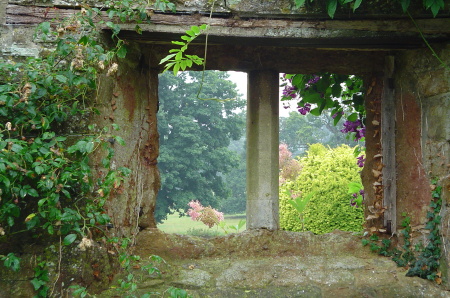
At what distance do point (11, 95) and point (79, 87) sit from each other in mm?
343

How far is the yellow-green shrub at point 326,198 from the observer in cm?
613

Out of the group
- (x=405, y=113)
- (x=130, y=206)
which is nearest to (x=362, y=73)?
(x=405, y=113)

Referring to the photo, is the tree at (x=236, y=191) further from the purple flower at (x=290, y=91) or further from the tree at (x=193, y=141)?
the purple flower at (x=290, y=91)

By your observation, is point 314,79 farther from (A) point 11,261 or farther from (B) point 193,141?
(B) point 193,141

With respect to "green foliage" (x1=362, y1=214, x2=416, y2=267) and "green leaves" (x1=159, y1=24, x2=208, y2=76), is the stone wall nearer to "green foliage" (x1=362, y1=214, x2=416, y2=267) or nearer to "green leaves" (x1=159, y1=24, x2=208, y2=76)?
"green foliage" (x1=362, y1=214, x2=416, y2=267)

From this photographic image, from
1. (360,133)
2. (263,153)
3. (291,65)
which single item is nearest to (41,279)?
(263,153)

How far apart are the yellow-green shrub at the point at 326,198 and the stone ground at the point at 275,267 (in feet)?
7.62

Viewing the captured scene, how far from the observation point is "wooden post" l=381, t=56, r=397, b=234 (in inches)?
137

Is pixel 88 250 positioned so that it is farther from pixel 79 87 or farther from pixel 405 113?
pixel 405 113

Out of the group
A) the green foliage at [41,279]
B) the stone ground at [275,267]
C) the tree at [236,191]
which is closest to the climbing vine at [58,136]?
the green foliage at [41,279]

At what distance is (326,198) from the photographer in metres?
6.28

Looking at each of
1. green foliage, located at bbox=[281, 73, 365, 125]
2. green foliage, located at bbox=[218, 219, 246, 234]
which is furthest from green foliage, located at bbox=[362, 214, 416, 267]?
green foliage, located at bbox=[218, 219, 246, 234]

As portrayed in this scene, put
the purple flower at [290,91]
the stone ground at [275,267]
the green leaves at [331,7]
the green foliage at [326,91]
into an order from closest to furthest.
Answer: the green leaves at [331,7] → the stone ground at [275,267] → the green foliage at [326,91] → the purple flower at [290,91]

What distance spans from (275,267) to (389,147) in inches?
45.4
